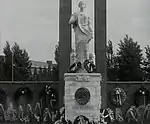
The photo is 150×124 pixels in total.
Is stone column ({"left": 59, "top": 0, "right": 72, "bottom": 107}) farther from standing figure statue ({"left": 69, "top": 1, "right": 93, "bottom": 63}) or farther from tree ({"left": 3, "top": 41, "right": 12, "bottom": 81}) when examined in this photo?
tree ({"left": 3, "top": 41, "right": 12, "bottom": 81})

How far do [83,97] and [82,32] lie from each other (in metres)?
2.38

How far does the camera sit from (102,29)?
1731 cm

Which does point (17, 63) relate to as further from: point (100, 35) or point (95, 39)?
point (100, 35)

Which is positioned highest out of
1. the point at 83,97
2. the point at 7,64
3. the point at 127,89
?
the point at 7,64

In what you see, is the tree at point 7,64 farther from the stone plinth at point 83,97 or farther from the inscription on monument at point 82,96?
the inscription on monument at point 82,96

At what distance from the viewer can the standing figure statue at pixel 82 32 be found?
45.0ft

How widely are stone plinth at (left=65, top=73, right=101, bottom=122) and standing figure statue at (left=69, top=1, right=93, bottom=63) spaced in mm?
776

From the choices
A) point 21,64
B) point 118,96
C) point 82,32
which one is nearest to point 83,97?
point 82,32

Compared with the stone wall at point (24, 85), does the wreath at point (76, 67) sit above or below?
above

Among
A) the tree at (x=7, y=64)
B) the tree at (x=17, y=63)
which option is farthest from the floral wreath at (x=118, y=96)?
the tree at (x=17, y=63)

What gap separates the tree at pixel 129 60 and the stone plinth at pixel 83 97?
16.3m

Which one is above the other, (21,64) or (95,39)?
(21,64)

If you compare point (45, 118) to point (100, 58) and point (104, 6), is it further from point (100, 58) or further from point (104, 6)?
point (104, 6)

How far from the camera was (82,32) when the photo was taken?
45.3ft
